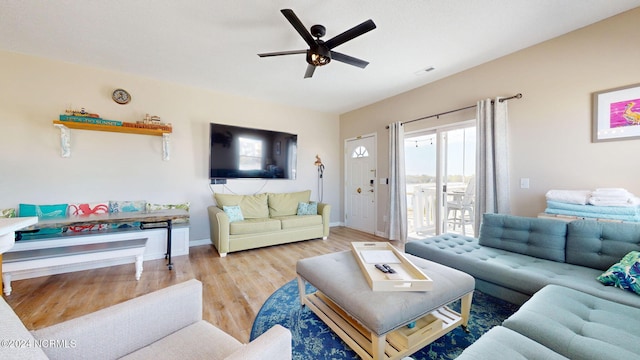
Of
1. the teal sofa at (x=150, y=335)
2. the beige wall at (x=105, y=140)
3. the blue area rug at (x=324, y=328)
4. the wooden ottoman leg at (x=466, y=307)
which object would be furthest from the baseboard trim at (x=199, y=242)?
the wooden ottoman leg at (x=466, y=307)

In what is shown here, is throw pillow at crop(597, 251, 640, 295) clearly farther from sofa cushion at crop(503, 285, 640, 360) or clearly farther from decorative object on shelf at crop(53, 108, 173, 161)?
decorative object on shelf at crop(53, 108, 173, 161)

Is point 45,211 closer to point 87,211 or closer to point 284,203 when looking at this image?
point 87,211

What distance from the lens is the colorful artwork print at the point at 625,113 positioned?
6.97 feet

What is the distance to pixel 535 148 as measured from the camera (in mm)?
2719

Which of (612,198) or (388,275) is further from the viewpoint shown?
(612,198)

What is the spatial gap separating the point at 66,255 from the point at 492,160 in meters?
4.90

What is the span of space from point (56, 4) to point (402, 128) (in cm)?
435

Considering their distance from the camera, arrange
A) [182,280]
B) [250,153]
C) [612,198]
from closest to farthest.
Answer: [612,198]
[182,280]
[250,153]

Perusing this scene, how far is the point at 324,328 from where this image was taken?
1.76 meters

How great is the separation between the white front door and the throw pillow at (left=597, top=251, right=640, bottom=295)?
130 inches

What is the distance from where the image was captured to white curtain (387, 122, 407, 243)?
4094 millimetres

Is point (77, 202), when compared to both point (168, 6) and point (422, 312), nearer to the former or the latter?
point (168, 6)

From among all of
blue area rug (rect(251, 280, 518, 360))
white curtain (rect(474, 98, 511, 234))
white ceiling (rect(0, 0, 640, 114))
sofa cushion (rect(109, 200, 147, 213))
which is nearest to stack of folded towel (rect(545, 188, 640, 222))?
white curtain (rect(474, 98, 511, 234))

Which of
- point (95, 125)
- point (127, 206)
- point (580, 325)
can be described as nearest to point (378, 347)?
point (580, 325)
